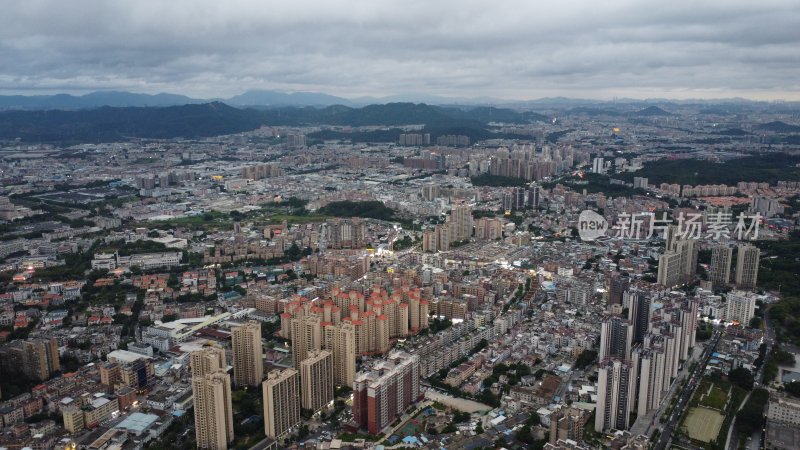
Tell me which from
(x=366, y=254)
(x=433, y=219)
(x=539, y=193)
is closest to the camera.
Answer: (x=366, y=254)

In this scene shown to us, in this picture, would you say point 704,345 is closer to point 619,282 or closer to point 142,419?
point 619,282

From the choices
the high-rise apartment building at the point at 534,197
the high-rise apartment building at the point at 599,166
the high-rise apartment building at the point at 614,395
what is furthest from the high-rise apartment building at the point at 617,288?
the high-rise apartment building at the point at 599,166

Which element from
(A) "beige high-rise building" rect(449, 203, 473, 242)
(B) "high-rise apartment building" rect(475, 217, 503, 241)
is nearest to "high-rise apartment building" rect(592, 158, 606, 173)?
(B) "high-rise apartment building" rect(475, 217, 503, 241)

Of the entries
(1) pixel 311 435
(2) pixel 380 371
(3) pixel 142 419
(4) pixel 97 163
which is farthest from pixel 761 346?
(4) pixel 97 163

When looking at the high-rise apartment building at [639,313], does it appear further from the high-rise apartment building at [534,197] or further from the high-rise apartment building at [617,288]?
the high-rise apartment building at [534,197]

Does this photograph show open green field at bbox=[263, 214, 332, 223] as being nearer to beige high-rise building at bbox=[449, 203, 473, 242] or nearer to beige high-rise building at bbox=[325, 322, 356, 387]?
beige high-rise building at bbox=[449, 203, 473, 242]
